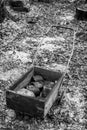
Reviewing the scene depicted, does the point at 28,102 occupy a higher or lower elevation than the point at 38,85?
higher

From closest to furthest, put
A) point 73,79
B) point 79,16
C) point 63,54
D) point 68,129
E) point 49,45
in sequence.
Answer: point 68,129
point 73,79
point 63,54
point 49,45
point 79,16

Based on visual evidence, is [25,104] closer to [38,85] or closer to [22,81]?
[22,81]

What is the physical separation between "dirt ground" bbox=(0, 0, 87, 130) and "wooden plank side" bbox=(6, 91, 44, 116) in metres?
0.47

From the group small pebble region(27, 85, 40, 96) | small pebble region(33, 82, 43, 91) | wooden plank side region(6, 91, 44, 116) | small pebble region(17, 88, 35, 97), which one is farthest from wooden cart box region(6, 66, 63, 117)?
small pebble region(33, 82, 43, 91)

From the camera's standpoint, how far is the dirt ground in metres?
5.36

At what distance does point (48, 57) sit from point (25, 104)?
3321mm

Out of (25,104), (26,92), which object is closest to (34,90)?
(26,92)

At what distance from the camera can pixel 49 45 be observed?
8727 mm

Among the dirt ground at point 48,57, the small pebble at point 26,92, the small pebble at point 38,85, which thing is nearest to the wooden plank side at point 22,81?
the small pebble at point 26,92

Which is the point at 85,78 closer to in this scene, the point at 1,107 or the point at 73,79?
the point at 73,79

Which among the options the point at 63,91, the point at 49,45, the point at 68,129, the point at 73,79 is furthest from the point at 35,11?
the point at 68,129

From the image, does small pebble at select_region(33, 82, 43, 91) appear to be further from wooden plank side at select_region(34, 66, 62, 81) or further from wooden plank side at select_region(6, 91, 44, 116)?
wooden plank side at select_region(6, 91, 44, 116)

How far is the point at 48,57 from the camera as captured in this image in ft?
26.2

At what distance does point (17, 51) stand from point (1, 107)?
298cm
